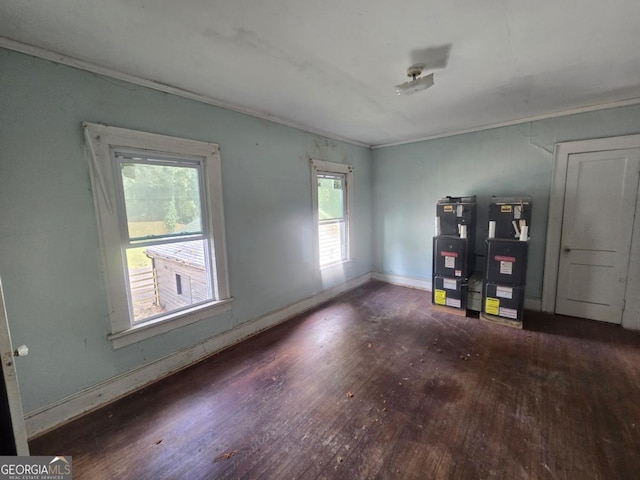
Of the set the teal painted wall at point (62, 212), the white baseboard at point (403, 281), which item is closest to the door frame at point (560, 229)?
the white baseboard at point (403, 281)

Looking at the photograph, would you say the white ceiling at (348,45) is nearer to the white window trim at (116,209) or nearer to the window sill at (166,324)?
the white window trim at (116,209)

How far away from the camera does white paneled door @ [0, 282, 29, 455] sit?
1041 millimetres

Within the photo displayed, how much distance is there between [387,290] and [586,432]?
2909 millimetres

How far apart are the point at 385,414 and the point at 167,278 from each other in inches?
85.2

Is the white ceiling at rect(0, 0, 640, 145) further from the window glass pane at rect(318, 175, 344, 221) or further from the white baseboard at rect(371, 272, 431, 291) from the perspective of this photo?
the white baseboard at rect(371, 272, 431, 291)

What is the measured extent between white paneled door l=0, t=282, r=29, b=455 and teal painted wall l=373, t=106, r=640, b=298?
4.51 m

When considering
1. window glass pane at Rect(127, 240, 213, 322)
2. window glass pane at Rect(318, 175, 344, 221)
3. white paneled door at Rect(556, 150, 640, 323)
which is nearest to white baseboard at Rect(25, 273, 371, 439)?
window glass pane at Rect(127, 240, 213, 322)

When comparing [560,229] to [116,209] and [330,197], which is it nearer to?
[330,197]

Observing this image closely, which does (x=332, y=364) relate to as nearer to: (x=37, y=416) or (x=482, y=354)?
(x=482, y=354)

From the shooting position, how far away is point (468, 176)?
3912 millimetres

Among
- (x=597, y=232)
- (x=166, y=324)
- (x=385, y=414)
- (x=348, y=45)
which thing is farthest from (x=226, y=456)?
(x=597, y=232)

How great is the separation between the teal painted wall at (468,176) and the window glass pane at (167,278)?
130 inches

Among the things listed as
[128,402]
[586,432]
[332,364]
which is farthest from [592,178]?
[128,402]

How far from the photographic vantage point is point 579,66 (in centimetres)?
205
